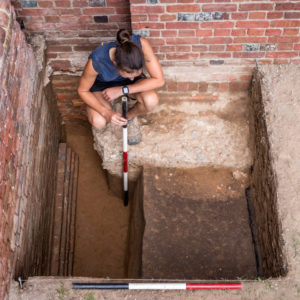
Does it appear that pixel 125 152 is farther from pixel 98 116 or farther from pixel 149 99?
pixel 149 99

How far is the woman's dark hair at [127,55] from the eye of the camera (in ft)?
9.89

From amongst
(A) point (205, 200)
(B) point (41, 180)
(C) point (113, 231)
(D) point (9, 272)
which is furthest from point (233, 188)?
(D) point (9, 272)

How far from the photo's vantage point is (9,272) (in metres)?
2.85

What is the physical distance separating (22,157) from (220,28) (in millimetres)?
2186

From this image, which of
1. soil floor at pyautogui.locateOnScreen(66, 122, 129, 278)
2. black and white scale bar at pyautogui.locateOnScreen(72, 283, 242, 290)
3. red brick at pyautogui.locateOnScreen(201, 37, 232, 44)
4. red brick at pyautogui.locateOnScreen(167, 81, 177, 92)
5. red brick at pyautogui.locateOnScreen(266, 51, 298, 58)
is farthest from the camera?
soil floor at pyautogui.locateOnScreen(66, 122, 129, 278)

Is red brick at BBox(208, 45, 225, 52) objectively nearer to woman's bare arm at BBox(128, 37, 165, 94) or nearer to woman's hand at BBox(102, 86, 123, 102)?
woman's bare arm at BBox(128, 37, 165, 94)

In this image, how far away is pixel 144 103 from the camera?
3.85 metres

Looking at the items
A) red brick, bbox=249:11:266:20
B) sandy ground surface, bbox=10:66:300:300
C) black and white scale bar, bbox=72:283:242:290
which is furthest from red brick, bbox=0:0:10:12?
black and white scale bar, bbox=72:283:242:290

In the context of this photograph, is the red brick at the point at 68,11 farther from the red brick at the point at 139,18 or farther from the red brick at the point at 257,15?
the red brick at the point at 257,15

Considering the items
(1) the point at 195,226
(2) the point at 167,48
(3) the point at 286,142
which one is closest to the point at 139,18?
(2) the point at 167,48

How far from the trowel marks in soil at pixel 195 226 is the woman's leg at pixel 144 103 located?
61 cm

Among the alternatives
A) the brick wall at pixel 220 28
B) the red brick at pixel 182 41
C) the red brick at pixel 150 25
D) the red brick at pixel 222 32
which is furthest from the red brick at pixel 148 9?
the red brick at pixel 222 32

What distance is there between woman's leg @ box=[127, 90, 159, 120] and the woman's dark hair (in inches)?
28.4

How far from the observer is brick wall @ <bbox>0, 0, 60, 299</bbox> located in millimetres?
2865
